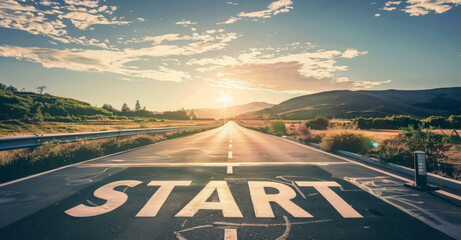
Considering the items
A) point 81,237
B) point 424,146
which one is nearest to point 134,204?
point 81,237

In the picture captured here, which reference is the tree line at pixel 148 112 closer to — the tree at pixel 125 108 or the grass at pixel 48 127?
the tree at pixel 125 108

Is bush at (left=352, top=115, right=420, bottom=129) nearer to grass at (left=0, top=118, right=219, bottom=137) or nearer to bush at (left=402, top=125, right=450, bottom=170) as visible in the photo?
bush at (left=402, top=125, right=450, bottom=170)

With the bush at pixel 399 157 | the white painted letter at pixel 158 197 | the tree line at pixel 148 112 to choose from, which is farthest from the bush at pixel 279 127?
the tree line at pixel 148 112

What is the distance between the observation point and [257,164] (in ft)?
27.4

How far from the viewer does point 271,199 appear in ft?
15.4

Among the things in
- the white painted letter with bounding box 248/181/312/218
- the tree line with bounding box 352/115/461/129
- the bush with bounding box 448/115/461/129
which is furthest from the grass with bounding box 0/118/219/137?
the bush with bounding box 448/115/461/129

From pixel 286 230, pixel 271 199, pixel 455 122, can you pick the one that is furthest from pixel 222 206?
pixel 455 122

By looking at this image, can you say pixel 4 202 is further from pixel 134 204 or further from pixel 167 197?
pixel 167 197

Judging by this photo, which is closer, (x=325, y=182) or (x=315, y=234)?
(x=315, y=234)

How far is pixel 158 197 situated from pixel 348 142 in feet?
32.5

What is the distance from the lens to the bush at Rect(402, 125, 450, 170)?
24.6 feet

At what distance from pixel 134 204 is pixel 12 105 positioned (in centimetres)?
11728

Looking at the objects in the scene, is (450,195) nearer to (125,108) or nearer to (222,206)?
(222,206)

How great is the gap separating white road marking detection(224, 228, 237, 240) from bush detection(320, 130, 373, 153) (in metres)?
9.42
